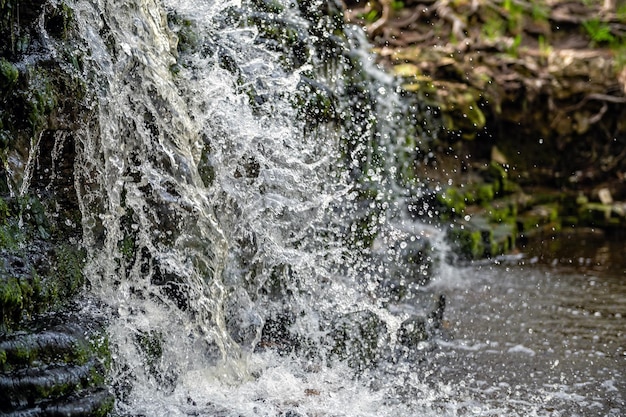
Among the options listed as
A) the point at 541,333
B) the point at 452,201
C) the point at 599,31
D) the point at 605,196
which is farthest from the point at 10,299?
the point at 599,31

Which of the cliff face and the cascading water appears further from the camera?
the cascading water

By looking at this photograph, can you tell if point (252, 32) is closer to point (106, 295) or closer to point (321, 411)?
point (106, 295)

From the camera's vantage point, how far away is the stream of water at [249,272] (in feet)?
9.56

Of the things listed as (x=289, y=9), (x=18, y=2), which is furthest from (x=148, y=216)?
(x=289, y=9)

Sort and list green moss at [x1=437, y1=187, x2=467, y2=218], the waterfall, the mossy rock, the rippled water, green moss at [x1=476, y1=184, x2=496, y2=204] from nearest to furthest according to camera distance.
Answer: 1. the mossy rock
2. the waterfall
3. the rippled water
4. green moss at [x1=437, y1=187, x2=467, y2=218]
5. green moss at [x1=476, y1=184, x2=496, y2=204]

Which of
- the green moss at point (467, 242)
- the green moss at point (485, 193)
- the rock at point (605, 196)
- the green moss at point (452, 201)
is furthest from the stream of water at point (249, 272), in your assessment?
the rock at point (605, 196)

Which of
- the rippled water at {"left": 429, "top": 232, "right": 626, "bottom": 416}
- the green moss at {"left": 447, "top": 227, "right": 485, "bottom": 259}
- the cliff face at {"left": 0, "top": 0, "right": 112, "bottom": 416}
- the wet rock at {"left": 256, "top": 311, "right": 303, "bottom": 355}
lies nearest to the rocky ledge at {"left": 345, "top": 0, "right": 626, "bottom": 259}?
the green moss at {"left": 447, "top": 227, "right": 485, "bottom": 259}

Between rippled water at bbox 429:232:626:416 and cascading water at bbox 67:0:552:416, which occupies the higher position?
cascading water at bbox 67:0:552:416

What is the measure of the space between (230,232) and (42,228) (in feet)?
3.20

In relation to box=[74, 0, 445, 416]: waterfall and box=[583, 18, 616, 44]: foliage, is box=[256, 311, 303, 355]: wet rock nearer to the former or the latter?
box=[74, 0, 445, 416]: waterfall

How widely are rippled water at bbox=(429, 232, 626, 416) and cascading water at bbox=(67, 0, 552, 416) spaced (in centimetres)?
24

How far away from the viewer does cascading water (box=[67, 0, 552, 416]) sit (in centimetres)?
290

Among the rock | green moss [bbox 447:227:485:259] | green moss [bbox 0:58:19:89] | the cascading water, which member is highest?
green moss [bbox 0:58:19:89]

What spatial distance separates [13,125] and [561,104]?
5.65 meters
